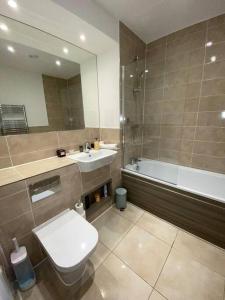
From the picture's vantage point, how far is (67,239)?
1.10 m

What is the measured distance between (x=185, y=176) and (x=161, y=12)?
2283mm

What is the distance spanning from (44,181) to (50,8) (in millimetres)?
1562

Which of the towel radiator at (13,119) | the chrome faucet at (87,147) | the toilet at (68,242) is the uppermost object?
the towel radiator at (13,119)

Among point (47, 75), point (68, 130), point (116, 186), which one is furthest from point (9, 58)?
point (116, 186)

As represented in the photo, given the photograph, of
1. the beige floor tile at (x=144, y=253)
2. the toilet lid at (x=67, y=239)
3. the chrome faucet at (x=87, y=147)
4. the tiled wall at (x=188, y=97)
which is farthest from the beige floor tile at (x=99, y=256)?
the tiled wall at (x=188, y=97)

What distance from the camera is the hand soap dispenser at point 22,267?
1.07 metres

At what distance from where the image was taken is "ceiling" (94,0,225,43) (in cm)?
149

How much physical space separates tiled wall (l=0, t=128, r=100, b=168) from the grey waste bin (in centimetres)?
93

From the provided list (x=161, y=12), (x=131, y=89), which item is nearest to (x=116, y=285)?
(x=131, y=89)

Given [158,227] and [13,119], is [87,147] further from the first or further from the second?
[158,227]

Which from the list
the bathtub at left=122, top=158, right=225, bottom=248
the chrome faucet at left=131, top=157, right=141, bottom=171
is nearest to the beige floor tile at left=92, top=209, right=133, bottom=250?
the bathtub at left=122, top=158, right=225, bottom=248

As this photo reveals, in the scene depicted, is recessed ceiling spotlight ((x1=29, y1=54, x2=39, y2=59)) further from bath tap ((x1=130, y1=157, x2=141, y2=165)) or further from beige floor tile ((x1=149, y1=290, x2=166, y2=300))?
beige floor tile ((x1=149, y1=290, x2=166, y2=300))

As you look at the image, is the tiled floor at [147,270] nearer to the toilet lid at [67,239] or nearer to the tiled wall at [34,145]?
the toilet lid at [67,239]

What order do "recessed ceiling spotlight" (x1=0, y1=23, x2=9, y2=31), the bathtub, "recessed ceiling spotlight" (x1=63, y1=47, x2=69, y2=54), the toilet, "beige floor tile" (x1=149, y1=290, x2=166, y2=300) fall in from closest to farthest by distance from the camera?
the toilet → "beige floor tile" (x1=149, y1=290, x2=166, y2=300) → "recessed ceiling spotlight" (x1=0, y1=23, x2=9, y2=31) → the bathtub → "recessed ceiling spotlight" (x1=63, y1=47, x2=69, y2=54)
